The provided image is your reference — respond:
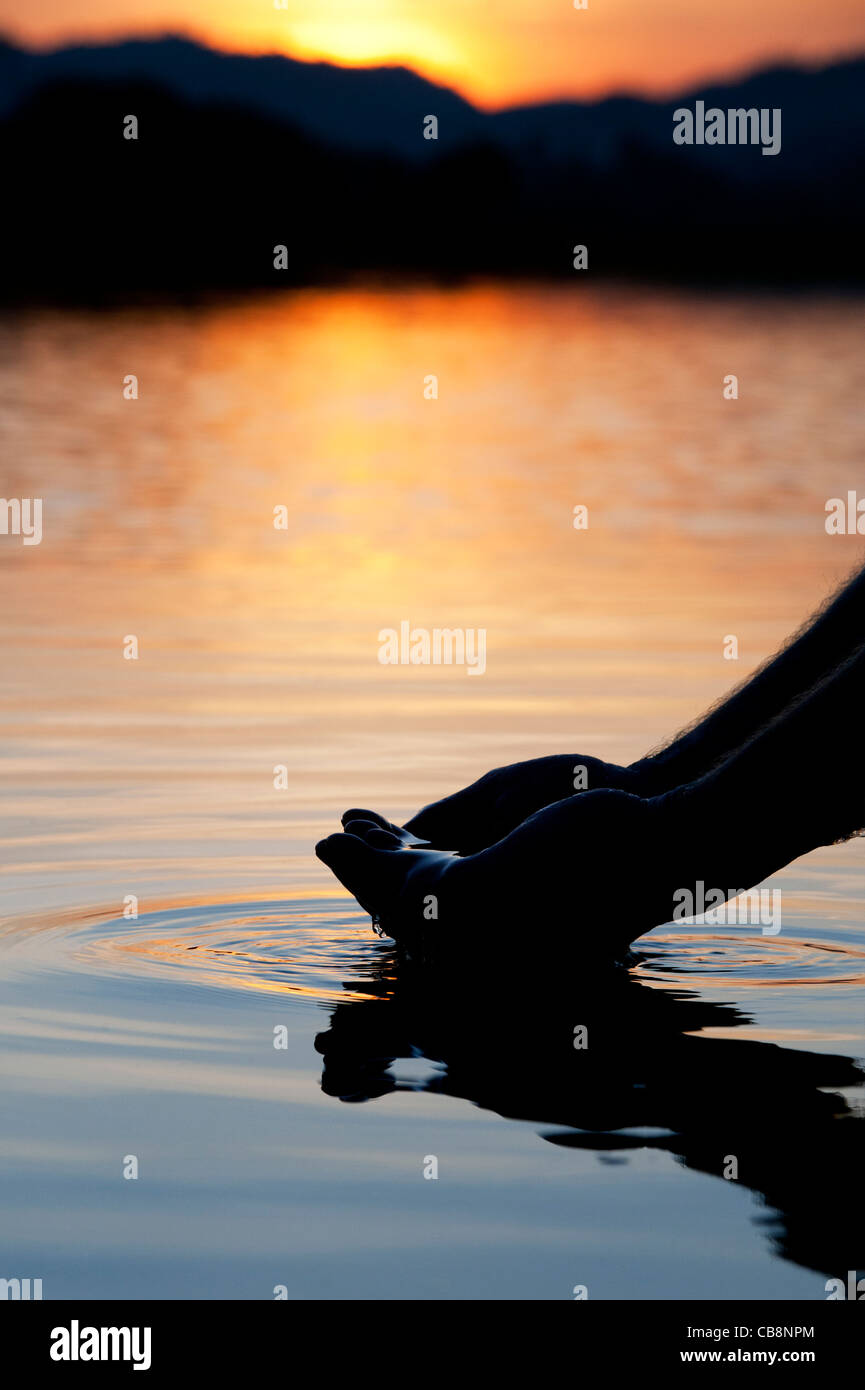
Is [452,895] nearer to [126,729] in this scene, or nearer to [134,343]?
[126,729]

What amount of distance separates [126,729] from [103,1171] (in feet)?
21.9

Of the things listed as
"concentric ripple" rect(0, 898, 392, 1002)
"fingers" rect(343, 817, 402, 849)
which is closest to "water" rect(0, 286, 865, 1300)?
"concentric ripple" rect(0, 898, 392, 1002)

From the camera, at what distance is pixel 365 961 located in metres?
8.04

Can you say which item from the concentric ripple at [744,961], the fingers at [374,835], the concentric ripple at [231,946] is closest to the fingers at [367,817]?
the fingers at [374,835]

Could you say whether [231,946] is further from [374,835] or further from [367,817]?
[374,835]

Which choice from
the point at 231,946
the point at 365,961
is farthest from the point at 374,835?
the point at 231,946

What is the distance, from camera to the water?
553cm

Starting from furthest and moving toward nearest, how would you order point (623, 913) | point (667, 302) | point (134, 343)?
point (667, 302) < point (134, 343) < point (623, 913)

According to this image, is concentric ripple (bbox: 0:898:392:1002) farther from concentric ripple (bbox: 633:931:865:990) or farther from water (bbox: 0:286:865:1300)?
concentric ripple (bbox: 633:931:865:990)

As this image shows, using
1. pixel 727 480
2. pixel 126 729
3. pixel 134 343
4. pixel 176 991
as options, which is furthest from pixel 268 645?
pixel 134 343

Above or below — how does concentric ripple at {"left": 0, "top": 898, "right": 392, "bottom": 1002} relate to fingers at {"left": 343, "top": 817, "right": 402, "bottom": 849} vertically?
below

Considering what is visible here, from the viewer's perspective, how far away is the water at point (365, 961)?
5527 millimetres

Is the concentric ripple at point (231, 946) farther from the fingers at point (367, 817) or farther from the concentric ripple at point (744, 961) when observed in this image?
the concentric ripple at point (744, 961)
